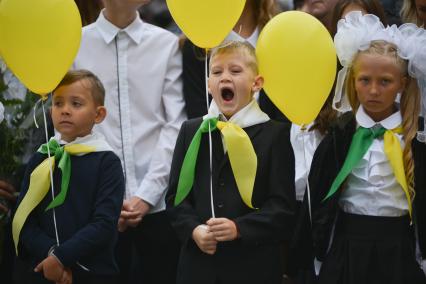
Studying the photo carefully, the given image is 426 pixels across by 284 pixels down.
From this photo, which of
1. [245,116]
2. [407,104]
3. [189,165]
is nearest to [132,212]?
[189,165]

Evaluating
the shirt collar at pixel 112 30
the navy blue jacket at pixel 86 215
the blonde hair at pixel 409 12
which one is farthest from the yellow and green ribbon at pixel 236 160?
the blonde hair at pixel 409 12

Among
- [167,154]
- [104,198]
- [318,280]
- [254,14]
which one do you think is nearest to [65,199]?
[104,198]

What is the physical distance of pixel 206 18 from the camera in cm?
416

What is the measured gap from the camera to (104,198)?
434cm

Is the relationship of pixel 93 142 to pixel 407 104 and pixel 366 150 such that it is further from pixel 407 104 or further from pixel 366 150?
pixel 407 104

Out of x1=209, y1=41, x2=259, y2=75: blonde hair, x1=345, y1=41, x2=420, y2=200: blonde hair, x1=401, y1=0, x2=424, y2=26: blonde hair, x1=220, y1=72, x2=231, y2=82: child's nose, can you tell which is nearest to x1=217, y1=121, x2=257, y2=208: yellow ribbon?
x1=220, y1=72, x2=231, y2=82: child's nose

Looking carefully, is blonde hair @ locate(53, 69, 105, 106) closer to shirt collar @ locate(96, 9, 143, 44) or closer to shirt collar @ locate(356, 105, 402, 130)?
shirt collar @ locate(96, 9, 143, 44)

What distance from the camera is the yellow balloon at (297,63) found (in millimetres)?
4188

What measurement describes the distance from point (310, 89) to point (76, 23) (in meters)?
1.19

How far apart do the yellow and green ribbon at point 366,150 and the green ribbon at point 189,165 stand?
652 mm

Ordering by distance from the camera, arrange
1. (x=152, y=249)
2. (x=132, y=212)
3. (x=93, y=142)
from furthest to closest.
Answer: (x=152, y=249)
(x=132, y=212)
(x=93, y=142)

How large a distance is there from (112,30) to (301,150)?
127 cm

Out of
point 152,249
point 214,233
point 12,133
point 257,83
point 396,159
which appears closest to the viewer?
point 214,233

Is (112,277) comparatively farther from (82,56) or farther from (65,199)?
(82,56)
